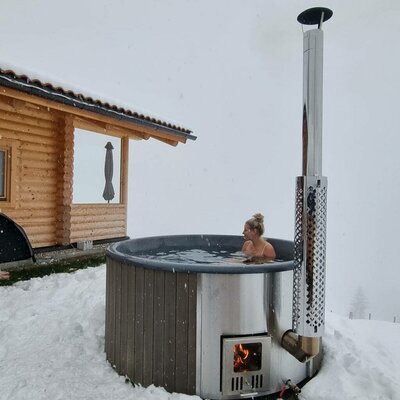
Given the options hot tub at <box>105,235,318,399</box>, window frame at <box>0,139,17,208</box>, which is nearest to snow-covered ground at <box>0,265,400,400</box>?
hot tub at <box>105,235,318,399</box>

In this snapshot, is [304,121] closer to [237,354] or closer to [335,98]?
[237,354]

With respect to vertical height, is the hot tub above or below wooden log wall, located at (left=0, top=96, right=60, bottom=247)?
below

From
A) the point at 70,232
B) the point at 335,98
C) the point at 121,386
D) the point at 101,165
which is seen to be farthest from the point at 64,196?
the point at 335,98

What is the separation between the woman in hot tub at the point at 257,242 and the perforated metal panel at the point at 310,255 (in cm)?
185

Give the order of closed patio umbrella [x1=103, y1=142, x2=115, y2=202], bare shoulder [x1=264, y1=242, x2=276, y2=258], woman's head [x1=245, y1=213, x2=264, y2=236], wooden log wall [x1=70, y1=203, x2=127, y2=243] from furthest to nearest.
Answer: closed patio umbrella [x1=103, y1=142, x2=115, y2=202]
wooden log wall [x1=70, y1=203, x2=127, y2=243]
bare shoulder [x1=264, y1=242, x2=276, y2=258]
woman's head [x1=245, y1=213, x2=264, y2=236]

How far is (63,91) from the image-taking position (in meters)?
6.45

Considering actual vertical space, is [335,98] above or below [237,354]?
above

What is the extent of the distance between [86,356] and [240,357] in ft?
5.56

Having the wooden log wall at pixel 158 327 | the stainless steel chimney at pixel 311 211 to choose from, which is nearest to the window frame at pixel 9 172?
the wooden log wall at pixel 158 327

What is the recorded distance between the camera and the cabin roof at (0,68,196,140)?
18.3 ft

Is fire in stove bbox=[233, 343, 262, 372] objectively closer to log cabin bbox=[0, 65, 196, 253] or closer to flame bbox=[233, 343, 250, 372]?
flame bbox=[233, 343, 250, 372]

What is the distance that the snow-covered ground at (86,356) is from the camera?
321 cm

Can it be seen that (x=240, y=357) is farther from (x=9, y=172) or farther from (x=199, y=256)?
(x=9, y=172)

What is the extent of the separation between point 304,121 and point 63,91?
4.91 m
